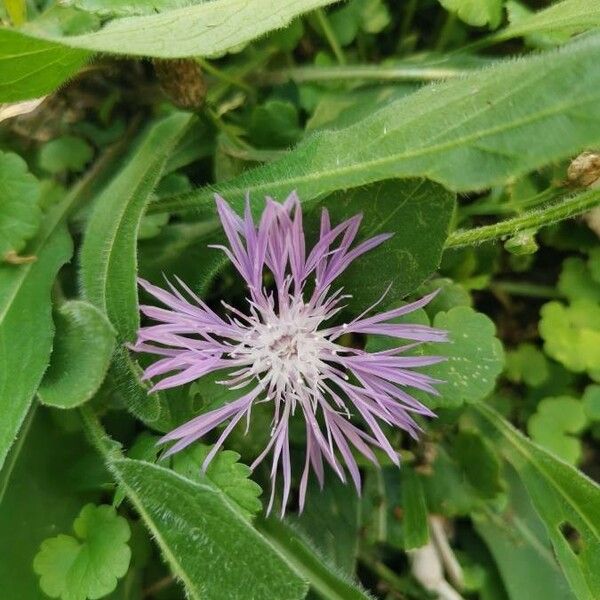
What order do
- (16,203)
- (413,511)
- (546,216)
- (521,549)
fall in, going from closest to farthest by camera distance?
1. (546,216)
2. (16,203)
3. (413,511)
4. (521,549)

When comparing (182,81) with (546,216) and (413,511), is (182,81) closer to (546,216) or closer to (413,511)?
(546,216)

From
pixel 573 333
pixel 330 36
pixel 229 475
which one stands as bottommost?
pixel 573 333

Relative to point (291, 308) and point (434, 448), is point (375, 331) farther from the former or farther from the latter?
point (434, 448)

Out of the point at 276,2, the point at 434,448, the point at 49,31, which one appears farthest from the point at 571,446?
the point at 49,31

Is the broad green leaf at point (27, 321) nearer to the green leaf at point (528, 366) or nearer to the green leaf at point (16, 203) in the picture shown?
the green leaf at point (16, 203)

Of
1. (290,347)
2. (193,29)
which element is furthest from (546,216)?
(193,29)

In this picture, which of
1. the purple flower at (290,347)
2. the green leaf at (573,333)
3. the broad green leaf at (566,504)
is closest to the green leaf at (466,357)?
the purple flower at (290,347)
